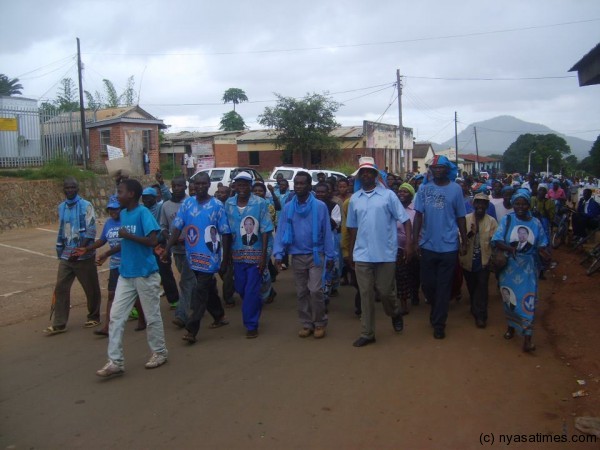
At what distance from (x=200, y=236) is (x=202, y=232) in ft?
0.15

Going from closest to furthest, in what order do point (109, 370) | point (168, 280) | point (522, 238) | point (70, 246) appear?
point (109, 370)
point (522, 238)
point (70, 246)
point (168, 280)

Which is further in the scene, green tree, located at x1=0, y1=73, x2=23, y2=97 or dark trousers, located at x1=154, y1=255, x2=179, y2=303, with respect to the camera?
green tree, located at x1=0, y1=73, x2=23, y2=97

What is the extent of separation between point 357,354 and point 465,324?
5.53ft

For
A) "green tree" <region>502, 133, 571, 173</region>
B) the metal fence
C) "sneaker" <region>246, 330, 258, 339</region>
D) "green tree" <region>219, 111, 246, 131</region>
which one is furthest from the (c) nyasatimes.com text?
"green tree" <region>502, 133, 571, 173</region>

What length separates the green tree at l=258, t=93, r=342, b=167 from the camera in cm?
3431

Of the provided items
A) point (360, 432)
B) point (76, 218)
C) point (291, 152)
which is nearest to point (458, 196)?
point (360, 432)

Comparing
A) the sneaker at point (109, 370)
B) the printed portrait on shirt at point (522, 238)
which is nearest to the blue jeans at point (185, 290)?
the sneaker at point (109, 370)

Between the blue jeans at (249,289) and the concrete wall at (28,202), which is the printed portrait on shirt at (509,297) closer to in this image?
the blue jeans at (249,289)

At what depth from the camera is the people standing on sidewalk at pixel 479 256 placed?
6.05m

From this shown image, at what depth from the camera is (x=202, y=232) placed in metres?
5.53

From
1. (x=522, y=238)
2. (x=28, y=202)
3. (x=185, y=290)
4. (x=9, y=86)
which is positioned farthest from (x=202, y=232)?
(x=9, y=86)

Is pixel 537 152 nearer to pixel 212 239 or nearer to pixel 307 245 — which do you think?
pixel 307 245

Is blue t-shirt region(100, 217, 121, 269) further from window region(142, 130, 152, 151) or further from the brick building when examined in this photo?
window region(142, 130, 152, 151)

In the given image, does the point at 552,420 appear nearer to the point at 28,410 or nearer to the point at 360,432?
the point at 360,432
